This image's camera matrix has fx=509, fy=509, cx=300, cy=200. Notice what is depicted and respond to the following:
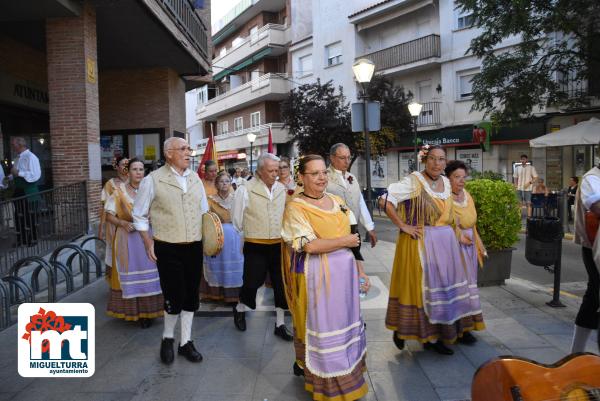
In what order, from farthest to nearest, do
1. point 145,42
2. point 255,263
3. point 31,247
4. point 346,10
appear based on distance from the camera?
point 346,10
point 145,42
point 31,247
point 255,263

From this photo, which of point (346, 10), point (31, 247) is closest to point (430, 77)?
point (346, 10)

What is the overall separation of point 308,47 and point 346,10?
14.3 feet

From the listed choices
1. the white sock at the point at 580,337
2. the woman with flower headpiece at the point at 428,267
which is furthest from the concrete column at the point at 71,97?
the white sock at the point at 580,337

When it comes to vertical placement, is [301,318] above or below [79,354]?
above

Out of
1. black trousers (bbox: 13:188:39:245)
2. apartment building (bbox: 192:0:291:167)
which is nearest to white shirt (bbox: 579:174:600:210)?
black trousers (bbox: 13:188:39:245)

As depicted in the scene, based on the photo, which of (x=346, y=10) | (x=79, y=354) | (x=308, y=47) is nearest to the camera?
(x=79, y=354)

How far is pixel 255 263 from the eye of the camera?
5.09 metres

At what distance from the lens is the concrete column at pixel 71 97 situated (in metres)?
9.77

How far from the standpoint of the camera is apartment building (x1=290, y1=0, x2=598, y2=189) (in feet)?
68.5

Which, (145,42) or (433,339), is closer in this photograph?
(433,339)

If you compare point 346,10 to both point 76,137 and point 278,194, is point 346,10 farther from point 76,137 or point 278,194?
point 278,194

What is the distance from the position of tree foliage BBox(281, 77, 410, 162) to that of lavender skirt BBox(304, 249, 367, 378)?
17.1m

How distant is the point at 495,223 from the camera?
6.78 metres

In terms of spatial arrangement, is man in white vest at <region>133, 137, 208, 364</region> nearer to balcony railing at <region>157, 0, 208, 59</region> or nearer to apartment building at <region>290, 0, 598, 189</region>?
balcony railing at <region>157, 0, 208, 59</region>
